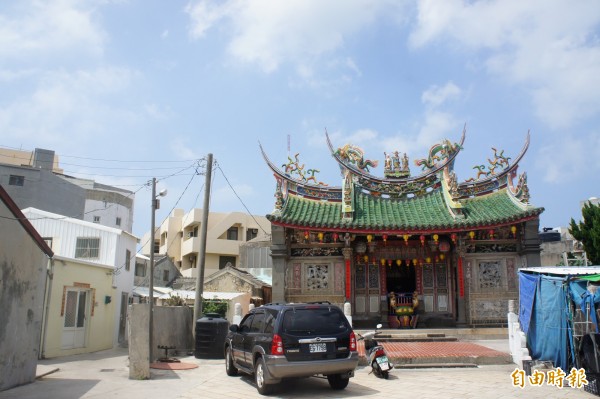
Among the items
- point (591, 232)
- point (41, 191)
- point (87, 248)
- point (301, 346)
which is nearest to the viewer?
point (301, 346)

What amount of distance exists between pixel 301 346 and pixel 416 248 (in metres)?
10.7

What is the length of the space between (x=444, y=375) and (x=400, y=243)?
787 cm

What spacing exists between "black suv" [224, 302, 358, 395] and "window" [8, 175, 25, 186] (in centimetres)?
2697

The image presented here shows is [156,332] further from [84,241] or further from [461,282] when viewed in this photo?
[461,282]

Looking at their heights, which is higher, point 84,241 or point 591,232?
point 591,232

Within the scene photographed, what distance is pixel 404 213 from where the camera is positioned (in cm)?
1856

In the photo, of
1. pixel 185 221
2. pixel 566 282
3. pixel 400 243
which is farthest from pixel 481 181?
pixel 185 221

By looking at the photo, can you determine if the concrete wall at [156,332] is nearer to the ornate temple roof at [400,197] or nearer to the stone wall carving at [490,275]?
the ornate temple roof at [400,197]

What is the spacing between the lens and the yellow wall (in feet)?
51.9

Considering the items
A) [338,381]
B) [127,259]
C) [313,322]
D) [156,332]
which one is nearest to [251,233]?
[127,259]

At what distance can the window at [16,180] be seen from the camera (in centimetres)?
3070

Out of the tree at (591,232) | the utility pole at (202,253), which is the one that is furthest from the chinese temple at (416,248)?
the tree at (591,232)

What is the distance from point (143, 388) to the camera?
379 inches

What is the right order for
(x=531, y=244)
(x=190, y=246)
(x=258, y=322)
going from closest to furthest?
(x=258, y=322) → (x=531, y=244) → (x=190, y=246)
